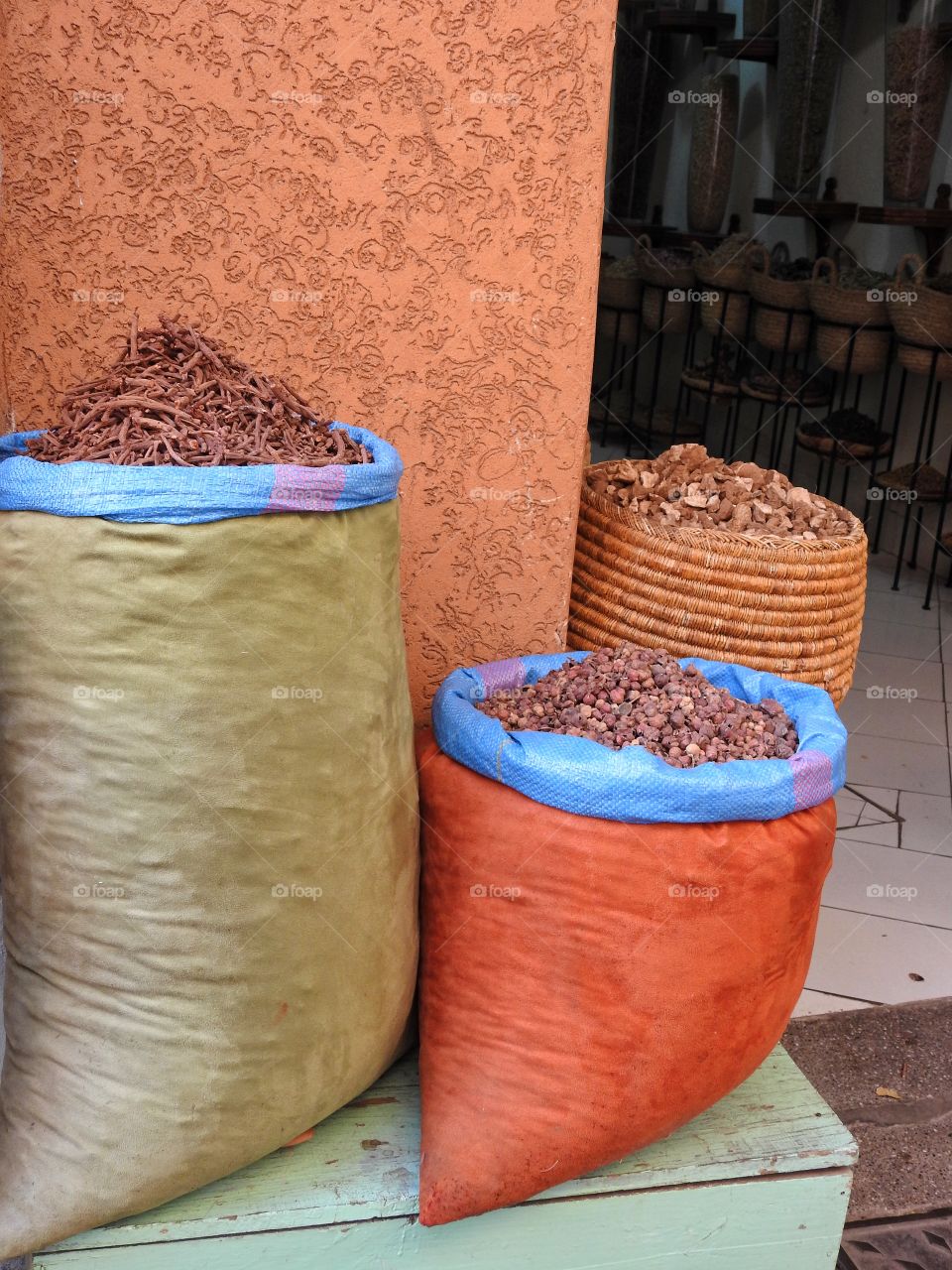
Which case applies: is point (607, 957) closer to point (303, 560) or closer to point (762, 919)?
point (762, 919)

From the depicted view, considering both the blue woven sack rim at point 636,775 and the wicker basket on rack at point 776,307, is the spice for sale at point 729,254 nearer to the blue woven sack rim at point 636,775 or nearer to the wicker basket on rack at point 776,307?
the wicker basket on rack at point 776,307

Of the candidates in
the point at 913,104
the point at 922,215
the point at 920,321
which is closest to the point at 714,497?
the point at 920,321

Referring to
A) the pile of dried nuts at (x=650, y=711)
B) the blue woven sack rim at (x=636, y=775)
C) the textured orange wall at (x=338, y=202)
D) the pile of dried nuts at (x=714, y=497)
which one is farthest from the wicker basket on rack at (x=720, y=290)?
the blue woven sack rim at (x=636, y=775)

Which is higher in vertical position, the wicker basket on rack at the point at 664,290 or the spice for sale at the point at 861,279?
the spice for sale at the point at 861,279

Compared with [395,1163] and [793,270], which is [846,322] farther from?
[395,1163]

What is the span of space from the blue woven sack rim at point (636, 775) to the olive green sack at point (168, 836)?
0.16 metres

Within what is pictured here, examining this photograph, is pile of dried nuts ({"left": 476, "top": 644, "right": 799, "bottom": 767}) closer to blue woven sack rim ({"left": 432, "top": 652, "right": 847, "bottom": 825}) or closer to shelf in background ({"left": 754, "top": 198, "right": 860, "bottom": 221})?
blue woven sack rim ({"left": 432, "top": 652, "right": 847, "bottom": 825})

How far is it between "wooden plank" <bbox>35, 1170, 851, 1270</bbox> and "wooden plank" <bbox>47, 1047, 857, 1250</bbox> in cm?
1

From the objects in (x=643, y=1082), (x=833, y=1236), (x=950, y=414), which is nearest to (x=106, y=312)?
(x=643, y=1082)

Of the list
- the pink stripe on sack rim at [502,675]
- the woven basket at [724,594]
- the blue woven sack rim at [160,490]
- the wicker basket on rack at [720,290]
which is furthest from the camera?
the wicker basket on rack at [720,290]

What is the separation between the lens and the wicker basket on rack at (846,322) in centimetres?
403

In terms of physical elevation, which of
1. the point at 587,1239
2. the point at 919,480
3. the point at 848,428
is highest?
the point at 848,428

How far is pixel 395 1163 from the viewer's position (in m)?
1.25

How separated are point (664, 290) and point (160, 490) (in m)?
4.28
